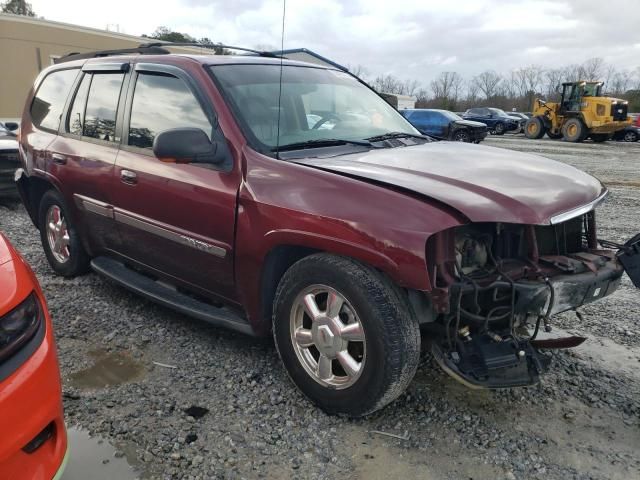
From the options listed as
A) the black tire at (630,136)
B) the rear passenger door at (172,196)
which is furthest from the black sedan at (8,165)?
the black tire at (630,136)

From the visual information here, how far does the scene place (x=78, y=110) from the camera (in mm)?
4215

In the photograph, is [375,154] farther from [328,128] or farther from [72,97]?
[72,97]

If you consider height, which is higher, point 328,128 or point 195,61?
point 195,61

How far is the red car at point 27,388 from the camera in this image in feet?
5.53

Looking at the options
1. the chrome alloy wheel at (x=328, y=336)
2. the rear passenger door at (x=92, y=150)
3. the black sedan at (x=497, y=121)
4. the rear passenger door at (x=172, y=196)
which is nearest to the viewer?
the chrome alloy wheel at (x=328, y=336)

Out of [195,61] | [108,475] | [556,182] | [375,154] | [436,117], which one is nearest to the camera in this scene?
[108,475]

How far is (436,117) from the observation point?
22266mm

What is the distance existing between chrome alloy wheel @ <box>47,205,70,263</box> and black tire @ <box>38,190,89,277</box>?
0.08 ft

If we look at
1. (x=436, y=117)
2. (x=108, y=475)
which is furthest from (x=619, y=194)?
(x=436, y=117)

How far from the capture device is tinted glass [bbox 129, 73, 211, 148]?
3262 mm

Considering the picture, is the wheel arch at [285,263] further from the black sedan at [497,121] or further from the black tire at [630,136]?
the black sedan at [497,121]

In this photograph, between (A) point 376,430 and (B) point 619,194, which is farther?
(B) point 619,194

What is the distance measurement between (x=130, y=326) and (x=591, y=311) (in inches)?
134

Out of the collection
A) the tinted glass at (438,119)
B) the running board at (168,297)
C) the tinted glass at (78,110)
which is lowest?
the running board at (168,297)
